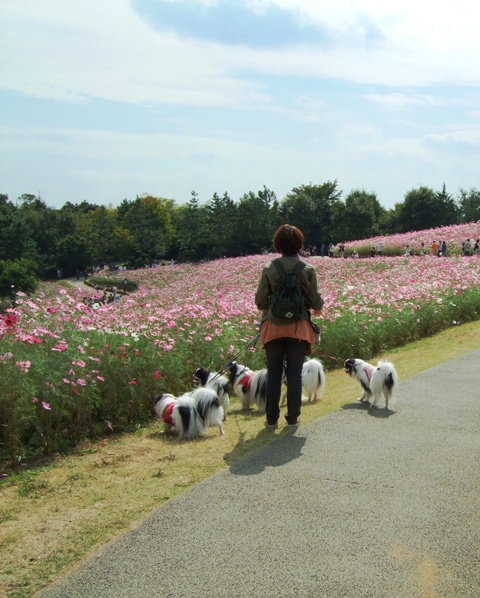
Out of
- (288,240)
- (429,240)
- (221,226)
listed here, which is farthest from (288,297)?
(221,226)

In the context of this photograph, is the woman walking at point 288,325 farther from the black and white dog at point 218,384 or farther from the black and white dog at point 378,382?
the black and white dog at point 378,382

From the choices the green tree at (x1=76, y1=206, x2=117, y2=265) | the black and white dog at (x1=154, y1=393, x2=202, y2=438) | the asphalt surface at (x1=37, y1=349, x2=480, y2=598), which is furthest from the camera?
the green tree at (x1=76, y1=206, x2=117, y2=265)

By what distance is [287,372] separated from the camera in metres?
6.04

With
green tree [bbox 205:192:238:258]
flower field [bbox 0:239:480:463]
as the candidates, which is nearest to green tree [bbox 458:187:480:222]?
green tree [bbox 205:192:238:258]

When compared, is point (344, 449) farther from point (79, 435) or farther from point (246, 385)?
point (79, 435)

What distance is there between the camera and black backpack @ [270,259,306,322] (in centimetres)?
572

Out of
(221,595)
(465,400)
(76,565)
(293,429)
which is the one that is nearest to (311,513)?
(221,595)

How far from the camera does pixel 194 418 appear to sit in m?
6.23

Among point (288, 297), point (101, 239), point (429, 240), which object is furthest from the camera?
point (101, 239)

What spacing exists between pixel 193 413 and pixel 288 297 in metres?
1.51

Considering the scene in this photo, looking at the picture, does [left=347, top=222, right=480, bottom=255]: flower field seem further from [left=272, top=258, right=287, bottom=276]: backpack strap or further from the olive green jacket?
[left=272, top=258, right=287, bottom=276]: backpack strap

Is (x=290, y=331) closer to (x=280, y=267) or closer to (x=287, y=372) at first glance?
(x=287, y=372)

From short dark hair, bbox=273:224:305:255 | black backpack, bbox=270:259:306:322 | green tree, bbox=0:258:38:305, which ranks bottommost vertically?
green tree, bbox=0:258:38:305

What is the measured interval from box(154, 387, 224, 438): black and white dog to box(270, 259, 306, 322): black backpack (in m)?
1.17
